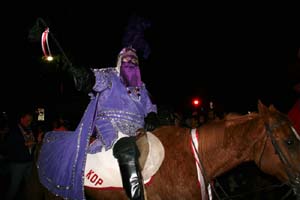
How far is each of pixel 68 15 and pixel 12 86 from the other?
41.3ft

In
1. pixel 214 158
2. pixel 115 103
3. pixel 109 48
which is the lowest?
pixel 214 158

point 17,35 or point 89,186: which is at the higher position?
point 17,35

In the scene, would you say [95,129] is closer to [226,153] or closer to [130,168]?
[130,168]

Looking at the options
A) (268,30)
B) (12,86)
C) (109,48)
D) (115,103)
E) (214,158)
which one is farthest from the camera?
(12,86)

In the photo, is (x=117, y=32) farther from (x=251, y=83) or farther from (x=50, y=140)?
(x=50, y=140)

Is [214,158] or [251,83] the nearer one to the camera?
[214,158]

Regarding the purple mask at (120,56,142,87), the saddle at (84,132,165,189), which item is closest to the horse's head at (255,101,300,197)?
the saddle at (84,132,165,189)

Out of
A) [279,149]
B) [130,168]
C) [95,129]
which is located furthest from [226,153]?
[95,129]

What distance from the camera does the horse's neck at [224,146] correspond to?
370 cm

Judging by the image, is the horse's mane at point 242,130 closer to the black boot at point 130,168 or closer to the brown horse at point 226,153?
the brown horse at point 226,153

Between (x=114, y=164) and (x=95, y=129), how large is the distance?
90 centimetres

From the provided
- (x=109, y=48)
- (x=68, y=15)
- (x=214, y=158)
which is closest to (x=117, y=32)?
(x=109, y=48)

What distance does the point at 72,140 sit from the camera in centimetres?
460

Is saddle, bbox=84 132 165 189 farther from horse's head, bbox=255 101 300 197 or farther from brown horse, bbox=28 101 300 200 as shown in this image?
horse's head, bbox=255 101 300 197
